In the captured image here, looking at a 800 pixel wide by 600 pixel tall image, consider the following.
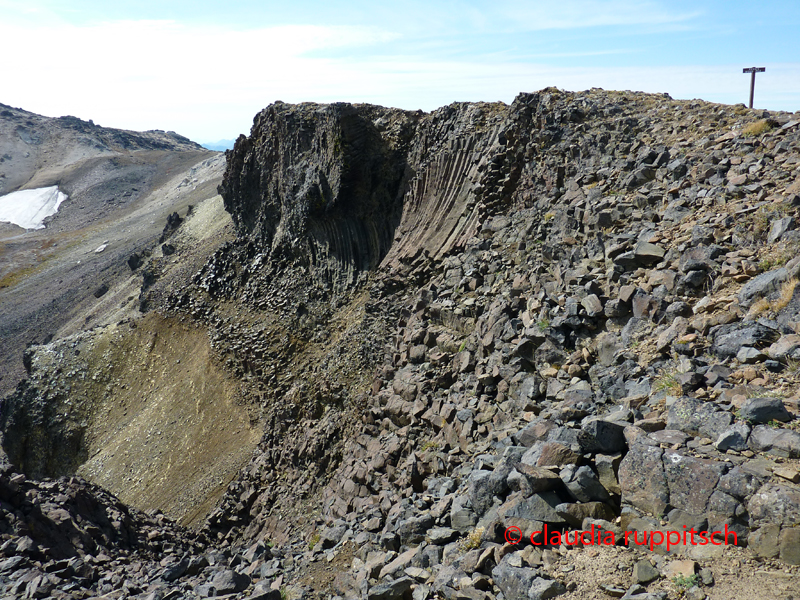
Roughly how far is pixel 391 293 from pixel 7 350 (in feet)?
156

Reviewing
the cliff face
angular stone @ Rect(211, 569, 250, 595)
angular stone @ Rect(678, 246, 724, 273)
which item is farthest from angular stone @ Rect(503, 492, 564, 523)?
the cliff face

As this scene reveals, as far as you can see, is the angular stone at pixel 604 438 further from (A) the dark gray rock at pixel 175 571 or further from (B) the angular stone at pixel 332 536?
(A) the dark gray rock at pixel 175 571

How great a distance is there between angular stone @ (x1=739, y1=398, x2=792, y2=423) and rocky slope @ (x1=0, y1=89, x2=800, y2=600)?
0.08 ft

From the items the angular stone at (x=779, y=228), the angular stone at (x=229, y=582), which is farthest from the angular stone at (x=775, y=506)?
the angular stone at (x=229, y=582)

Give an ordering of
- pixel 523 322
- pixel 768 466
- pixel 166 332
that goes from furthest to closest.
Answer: pixel 166 332 < pixel 523 322 < pixel 768 466

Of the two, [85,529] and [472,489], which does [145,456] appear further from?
[472,489]

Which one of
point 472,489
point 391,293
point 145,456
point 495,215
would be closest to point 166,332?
point 145,456

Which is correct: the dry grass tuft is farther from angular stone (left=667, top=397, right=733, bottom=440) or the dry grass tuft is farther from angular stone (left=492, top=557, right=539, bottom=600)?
angular stone (left=492, top=557, right=539, bottom=600)

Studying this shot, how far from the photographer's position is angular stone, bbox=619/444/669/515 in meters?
6.67

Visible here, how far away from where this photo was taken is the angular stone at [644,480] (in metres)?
6.67

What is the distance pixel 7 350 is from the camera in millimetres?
52281

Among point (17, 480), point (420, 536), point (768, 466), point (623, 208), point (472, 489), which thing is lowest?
point (17, 480)

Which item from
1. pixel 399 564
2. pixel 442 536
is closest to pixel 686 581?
pixel 442 536

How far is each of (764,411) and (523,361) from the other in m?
5.92
